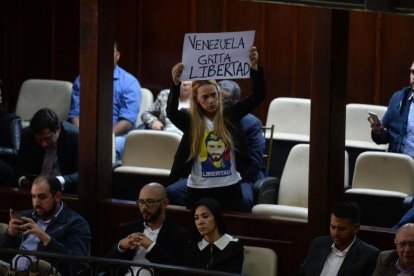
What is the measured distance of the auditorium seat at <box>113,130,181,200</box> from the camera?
345 inches

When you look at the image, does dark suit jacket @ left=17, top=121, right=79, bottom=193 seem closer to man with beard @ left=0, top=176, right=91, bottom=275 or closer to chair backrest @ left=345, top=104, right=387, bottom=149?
man with beard @ left=0, top=176, right=91, bottom=275

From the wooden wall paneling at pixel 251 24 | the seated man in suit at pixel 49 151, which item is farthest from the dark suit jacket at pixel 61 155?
the wooden wall paneling at pixel 251 24

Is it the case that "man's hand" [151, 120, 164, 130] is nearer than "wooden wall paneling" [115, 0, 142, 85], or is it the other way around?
"man's hand" [151, 120, 164, 130]

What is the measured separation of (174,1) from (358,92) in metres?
2.14


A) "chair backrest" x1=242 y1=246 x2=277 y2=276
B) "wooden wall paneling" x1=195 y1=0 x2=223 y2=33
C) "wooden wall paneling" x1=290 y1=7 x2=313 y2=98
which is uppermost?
"wooden wall paneling" x1=195 y1=0 x2=223 y2=33

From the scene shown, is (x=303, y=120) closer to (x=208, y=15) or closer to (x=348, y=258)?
(x=208, y=15)

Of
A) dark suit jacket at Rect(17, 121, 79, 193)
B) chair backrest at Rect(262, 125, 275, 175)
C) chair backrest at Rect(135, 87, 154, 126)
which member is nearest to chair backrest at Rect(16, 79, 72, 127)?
chair backrest at Rect(135, 87, 154, 126)

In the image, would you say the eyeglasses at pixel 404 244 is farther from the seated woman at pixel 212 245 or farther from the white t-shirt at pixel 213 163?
the white t-shirt at pixel 213 163

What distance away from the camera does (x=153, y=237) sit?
7461 mm

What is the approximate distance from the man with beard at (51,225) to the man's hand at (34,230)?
0.10 feet

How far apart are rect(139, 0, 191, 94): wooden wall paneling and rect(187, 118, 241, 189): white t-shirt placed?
13.0 feet

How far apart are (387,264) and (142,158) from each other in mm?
2843

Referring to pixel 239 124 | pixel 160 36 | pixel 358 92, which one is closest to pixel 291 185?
pixel 239 124

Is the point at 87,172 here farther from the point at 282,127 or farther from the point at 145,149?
the point at 282,127
